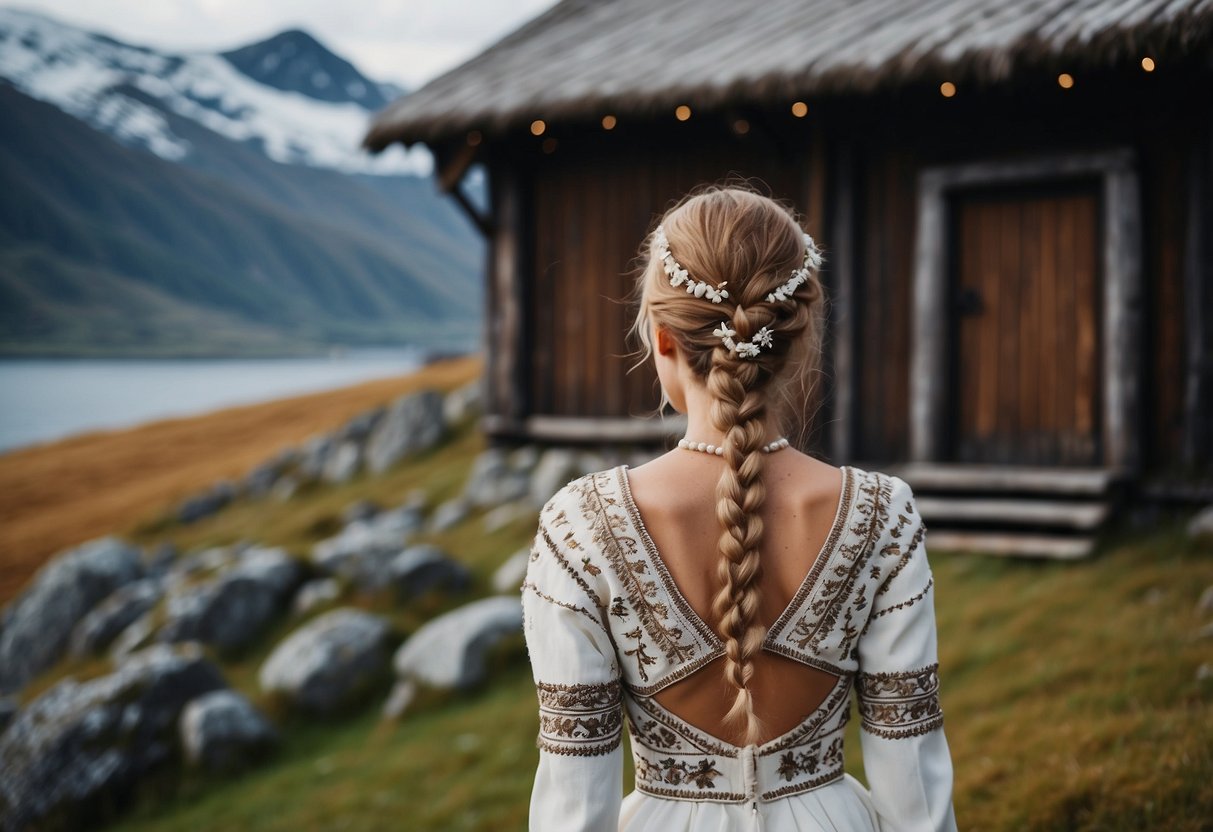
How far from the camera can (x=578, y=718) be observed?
1.82m

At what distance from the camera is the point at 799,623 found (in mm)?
1874

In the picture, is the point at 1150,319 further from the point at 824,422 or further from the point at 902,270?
the point at 824,422

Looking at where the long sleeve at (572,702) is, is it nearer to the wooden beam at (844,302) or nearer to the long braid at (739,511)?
the long braid at (739,511)

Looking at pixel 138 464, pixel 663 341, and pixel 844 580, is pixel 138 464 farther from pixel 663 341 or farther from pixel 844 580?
pixel 844 580

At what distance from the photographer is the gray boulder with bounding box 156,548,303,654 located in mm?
8680

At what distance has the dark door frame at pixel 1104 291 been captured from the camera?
6840mm

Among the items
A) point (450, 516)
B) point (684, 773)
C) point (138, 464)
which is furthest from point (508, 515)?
point (138, 464)

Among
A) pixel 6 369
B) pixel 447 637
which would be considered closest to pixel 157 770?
pixel 447 637

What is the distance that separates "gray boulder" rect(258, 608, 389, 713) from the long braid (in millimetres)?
6082

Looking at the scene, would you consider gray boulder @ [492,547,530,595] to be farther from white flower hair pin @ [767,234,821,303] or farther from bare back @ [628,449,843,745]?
white flower hair pin @ [767,234,821,303]

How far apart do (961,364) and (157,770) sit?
6.37 metres

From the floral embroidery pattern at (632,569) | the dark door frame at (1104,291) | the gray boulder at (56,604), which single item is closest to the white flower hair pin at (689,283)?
the floral embroidery pattern at (632,569)

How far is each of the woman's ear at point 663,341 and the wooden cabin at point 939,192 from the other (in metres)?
5.03

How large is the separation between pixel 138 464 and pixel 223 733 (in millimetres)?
18486
